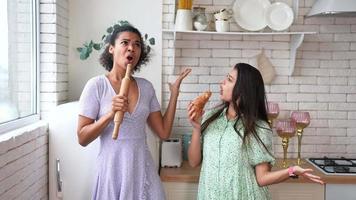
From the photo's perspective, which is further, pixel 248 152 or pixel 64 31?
pixel 64 31

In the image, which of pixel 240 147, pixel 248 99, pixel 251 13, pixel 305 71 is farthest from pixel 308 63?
pixel 240 147

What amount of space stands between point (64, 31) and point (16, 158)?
943mm

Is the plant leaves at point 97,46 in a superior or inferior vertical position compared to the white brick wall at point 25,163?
superior

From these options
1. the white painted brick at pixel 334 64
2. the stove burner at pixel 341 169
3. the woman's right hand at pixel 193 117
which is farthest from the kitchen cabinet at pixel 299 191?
the white painted brick at pixel 334 64

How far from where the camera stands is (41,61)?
213cm

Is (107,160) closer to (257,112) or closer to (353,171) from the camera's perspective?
(257,112)

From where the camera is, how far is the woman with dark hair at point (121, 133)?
1.63 m

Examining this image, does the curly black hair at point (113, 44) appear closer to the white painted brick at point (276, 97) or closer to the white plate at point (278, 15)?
the white plate at point (278, 15)

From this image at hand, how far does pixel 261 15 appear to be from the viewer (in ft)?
7.97

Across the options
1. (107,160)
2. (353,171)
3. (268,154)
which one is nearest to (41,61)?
(107,160)

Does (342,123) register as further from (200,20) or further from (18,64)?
(18,64)

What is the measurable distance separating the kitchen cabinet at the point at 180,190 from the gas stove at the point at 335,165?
0.76 metres

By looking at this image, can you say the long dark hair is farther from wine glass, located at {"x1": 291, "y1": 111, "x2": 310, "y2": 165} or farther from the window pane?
the window pane

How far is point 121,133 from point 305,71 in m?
1.45
